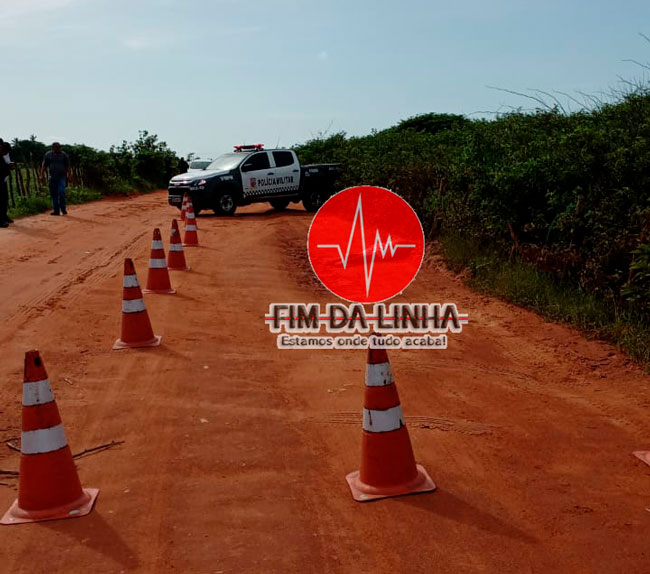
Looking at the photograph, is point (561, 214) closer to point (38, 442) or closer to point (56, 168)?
point (38, 442)

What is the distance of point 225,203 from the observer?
65.1ft

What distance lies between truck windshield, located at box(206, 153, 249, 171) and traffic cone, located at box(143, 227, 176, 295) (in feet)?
36.3

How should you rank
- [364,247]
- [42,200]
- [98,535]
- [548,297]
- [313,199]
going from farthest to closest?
[42,200] < [313,199] < [364,247] < [548,297] < [98,535]

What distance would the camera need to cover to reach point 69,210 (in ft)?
72.6

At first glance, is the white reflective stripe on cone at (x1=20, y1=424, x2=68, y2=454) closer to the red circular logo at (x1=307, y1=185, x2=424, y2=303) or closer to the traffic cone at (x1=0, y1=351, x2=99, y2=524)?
the traffic cone at (x1=0, y1=351, x2=99, y2=524)

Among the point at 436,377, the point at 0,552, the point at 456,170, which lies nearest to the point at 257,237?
the point at 456,170

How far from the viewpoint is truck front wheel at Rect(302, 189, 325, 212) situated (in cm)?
2116

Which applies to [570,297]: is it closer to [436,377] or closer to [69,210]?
[436,377]

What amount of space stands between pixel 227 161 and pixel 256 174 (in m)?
1.00

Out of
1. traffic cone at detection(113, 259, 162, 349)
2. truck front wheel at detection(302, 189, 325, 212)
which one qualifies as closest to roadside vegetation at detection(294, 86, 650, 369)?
traffic cone at detection(113, 259, 162, 349)

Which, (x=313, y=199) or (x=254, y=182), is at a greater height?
(x=254, y=182)

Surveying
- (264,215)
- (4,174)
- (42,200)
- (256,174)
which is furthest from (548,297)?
(42,200)

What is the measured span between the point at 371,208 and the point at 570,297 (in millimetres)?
8131

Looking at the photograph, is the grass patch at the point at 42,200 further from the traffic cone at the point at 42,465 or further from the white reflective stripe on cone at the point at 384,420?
the white reflective stripe on cone at the point at 384,420
